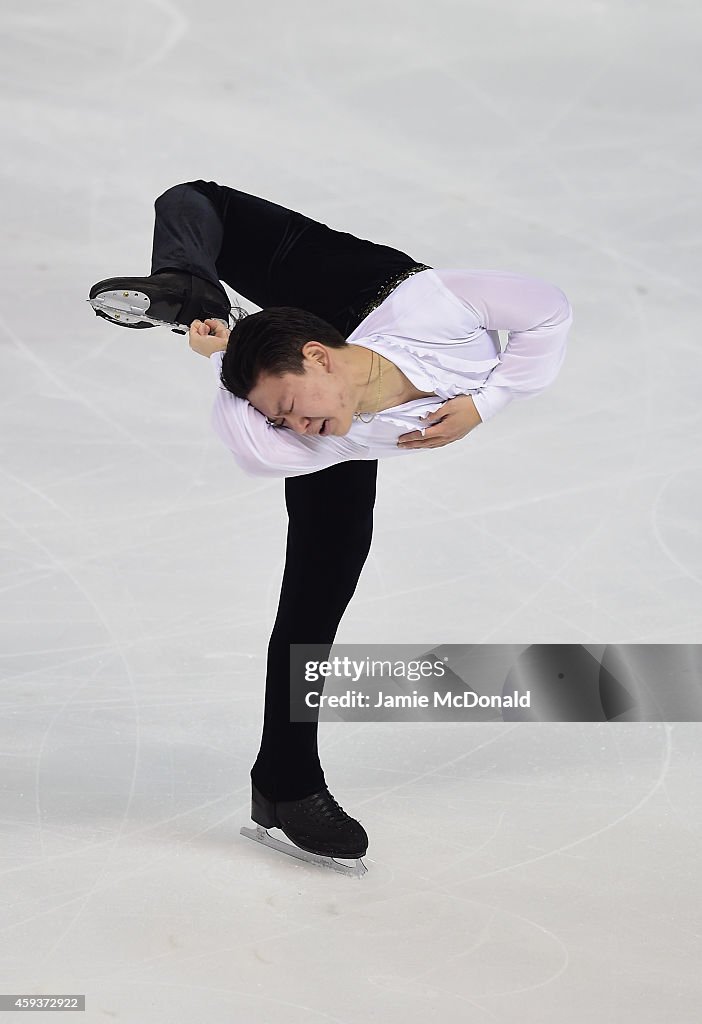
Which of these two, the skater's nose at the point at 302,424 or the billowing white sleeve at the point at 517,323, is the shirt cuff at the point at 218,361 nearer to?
the skater's nose at the point at 302,424

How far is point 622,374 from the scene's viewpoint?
4910 millimetres

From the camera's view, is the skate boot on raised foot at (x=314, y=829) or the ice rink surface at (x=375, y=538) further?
the skate boot on raised foot at (x=314, y=829)

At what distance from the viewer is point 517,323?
7.49ft

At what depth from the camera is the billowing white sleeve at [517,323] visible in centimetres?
226

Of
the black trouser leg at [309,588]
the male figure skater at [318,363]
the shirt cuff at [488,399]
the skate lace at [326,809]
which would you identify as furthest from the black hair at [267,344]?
the skate lace at [326,809]

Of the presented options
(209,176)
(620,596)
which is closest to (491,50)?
(209,176)

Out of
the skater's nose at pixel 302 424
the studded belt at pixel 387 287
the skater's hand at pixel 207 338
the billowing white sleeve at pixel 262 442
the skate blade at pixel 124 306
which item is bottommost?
the billowing white sleeve at pixel 262 442

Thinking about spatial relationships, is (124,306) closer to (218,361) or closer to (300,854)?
(218,361)

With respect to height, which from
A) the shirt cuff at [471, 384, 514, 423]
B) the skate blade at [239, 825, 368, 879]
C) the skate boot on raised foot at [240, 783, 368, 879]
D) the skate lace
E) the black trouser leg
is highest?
the shirt cuff at [471, 384, 514, 423]

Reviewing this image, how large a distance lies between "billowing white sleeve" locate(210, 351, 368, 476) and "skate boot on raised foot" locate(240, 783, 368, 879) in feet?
2.34

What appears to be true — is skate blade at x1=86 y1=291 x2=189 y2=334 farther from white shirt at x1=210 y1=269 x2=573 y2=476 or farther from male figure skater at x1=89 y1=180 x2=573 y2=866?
white shirt at x1=210 y1=269 x2=573 y2=476

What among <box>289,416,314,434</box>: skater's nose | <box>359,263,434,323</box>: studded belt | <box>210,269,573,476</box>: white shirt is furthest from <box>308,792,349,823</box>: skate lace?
<box>359,263,434,323</box>: studded belt

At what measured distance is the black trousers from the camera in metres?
2.48

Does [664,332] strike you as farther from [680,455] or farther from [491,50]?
[491,50]
